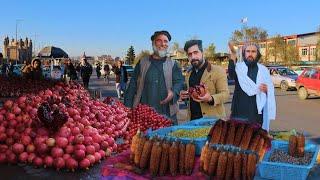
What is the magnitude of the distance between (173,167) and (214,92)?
223 centimetres

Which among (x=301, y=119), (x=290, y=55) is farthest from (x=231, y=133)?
(x=290, y=55)

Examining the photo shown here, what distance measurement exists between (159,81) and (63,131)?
1.84 metres

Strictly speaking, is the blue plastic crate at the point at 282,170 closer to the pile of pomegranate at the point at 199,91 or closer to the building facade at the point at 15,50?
the pile of pomegranate at the point at 199,91

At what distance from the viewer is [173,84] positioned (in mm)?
5832

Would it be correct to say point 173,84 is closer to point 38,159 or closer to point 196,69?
point 196,69

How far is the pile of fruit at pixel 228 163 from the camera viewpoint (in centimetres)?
288

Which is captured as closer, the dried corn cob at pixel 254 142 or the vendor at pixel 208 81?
the dried corn cob at pixel 254 142

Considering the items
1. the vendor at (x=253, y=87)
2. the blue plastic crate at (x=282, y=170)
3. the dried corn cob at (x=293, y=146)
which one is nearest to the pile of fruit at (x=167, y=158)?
the blue plastic crate at (x=282, y=170)

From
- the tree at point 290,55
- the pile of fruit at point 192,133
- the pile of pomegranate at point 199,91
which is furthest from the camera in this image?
the tree at point 290,55

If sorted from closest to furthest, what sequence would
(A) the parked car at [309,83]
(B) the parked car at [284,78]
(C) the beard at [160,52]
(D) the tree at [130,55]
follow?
(C) the beard at [160,52] < (A) the parked car at [309,83] < (B) the parked car at [284,78] < (D) the tree at [130,55]

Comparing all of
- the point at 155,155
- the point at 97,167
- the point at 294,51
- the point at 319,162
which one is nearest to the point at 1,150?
the point at 97,167

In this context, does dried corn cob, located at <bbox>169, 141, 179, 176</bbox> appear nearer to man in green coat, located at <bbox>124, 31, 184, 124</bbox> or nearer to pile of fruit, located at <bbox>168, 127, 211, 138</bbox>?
pile of fruit, located at <bbox>168, 127, 211, 138</bbox>

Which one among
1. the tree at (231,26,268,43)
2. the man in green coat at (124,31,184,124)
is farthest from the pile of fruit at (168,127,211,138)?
the tree at (231,26,268,43)

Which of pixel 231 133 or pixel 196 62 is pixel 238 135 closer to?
pixel 231 133
